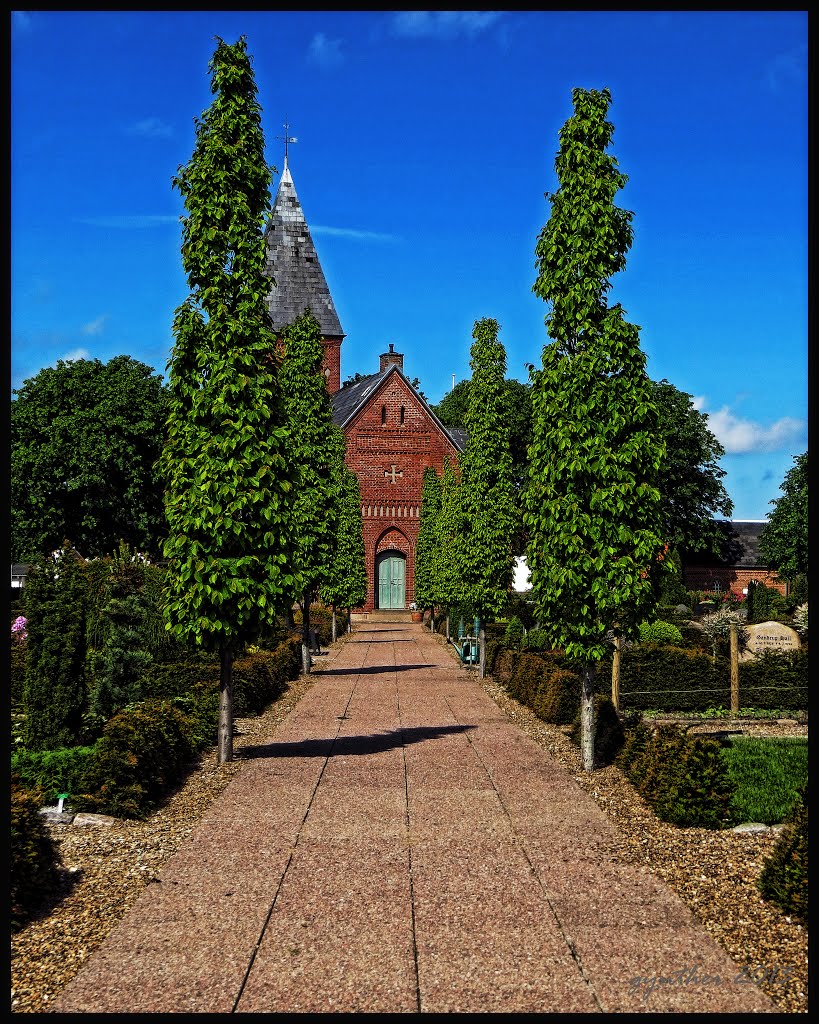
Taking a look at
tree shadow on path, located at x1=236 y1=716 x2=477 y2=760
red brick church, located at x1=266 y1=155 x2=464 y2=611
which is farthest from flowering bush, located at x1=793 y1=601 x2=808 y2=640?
red brick church, located at x1=266 y1=155 x2=464 y2=611

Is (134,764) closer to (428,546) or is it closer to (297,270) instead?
(428,546)

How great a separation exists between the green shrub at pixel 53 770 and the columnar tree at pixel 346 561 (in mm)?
15495

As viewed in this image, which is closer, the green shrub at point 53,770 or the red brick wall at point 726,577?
the green shrub at point 53,770

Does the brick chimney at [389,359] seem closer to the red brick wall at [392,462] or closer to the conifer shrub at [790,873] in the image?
the red brick wall at [392,462]

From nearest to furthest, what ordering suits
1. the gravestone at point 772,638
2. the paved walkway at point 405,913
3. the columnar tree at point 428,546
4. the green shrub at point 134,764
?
1. the paved walkway at point 405,913
2. the green shrub at point 134,764
3. the gravestone at point 772,638
4. the columnar tree at point 428,546

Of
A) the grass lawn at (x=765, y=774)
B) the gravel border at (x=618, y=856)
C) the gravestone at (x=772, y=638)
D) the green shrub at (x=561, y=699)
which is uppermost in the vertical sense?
the gravestone at (x=772, y=638)

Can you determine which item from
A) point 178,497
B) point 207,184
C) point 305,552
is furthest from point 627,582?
point 305,552

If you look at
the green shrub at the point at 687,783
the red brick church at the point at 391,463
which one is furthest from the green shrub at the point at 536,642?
the red brick church at the point at 391,463

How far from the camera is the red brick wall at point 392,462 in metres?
58.8

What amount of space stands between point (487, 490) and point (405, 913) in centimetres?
1871

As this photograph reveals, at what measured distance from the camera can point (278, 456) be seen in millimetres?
14156

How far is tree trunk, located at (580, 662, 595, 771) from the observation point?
13.3 m

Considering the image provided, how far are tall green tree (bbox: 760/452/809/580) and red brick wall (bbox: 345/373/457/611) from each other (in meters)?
21.2

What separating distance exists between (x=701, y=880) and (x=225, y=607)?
7624 millimetres
